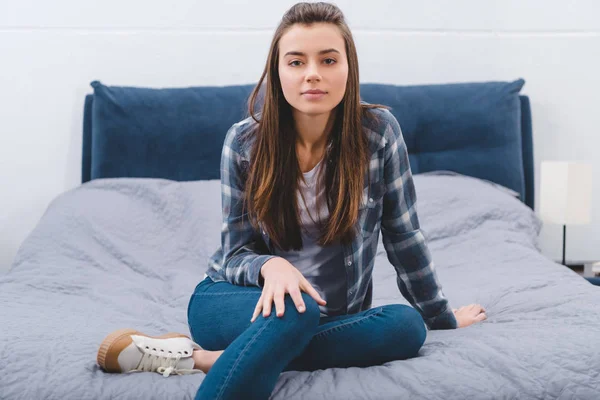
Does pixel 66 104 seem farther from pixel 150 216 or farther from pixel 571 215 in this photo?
pixel 571 215

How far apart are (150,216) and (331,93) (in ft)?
4.02

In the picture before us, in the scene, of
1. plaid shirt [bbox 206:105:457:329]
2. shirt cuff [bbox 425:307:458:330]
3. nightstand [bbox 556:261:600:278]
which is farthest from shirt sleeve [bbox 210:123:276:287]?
nightstand [bbox 556:261:600:278]

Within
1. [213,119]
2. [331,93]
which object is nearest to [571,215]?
[213,119]

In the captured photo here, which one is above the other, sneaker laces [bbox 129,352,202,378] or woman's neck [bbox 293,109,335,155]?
woman's neck [bbox 293,109,335,155]

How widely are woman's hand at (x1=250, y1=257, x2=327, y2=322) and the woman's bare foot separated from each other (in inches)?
6.0

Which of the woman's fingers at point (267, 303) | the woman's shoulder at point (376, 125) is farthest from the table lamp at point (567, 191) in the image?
the woman's fingers at point (267, 303)

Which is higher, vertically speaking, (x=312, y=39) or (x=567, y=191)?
(x=312, y=39)

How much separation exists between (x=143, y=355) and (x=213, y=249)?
1.02 meters

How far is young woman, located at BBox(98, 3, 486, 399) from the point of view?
1384 millimetres

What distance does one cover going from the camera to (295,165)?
1542mm

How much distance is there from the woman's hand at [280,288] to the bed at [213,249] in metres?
0.15

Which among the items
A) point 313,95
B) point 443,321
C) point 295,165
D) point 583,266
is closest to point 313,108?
point 313,95

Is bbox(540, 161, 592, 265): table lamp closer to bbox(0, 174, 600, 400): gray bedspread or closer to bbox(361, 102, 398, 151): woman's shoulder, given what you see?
bbox(0, 174, 600, 400): gray bedspread

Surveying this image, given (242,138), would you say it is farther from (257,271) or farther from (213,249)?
(213,249)
